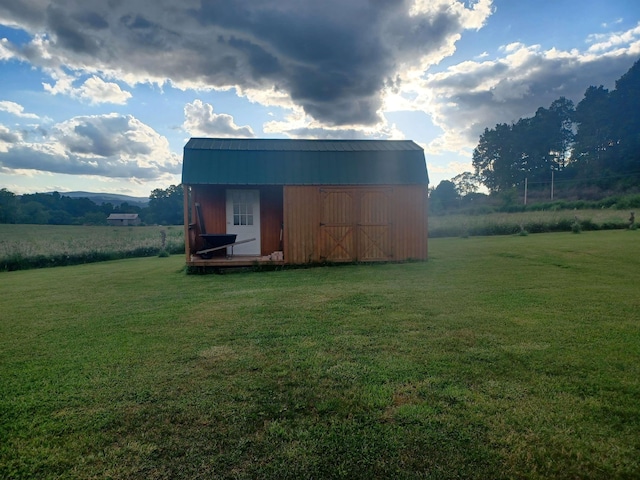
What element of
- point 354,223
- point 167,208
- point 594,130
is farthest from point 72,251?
point 594,130

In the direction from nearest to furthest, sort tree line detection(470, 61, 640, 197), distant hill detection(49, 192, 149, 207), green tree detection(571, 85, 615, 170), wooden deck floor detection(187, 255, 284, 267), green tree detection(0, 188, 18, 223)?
wooden deck floor detection(187, 255, 284, 267) < green tree detection(0, 188, 18, 223) < tree line detection(470, 61, 640, 197) < green tree detection(571, 85, 615, 170) < distant hill detection(49, 192, 149, 207)

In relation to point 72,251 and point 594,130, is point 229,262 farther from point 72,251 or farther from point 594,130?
point 594,130

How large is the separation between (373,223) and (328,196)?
5.30ft

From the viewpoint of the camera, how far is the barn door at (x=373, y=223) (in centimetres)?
1082

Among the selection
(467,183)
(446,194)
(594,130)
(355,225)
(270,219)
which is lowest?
(355,225)

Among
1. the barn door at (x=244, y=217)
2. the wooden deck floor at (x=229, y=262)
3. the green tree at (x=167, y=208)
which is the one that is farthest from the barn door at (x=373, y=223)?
the green tree at (x=167, y=208)

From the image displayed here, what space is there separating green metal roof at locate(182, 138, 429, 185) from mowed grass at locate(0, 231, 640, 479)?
512 centimetres

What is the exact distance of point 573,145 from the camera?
46.9 m

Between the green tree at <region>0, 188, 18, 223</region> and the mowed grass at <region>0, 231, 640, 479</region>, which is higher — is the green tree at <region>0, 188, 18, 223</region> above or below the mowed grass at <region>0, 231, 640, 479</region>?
above

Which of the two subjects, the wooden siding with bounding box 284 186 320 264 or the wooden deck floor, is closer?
the wooden deck floor

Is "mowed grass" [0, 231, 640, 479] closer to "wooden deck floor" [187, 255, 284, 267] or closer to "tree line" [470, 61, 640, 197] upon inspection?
"wooden deck floor" [187, 255, 284, 267]

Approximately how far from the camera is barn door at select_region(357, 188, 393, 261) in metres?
10.8

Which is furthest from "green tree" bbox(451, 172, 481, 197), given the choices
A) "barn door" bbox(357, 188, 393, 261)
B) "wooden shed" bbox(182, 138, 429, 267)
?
"barn door" bbox(357, 188, 393, 261)

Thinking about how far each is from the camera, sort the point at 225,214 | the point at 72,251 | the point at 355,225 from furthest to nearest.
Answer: the point at 72,251, the point at 225,214, the point at 355,225
